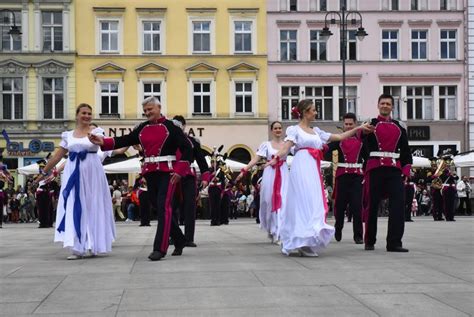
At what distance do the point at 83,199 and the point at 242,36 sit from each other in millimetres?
37787

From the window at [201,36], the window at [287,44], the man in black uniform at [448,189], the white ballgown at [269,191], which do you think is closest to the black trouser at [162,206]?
the white ballgown at [269,191]

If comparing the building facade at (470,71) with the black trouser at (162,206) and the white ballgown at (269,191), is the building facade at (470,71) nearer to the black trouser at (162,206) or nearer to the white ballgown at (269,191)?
the white ballgown at (269,191)

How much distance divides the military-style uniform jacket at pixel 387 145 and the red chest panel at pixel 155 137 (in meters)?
2.92

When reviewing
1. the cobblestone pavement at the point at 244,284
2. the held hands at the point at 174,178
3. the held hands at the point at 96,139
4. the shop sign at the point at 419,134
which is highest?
the shop sign at the point at 419,134

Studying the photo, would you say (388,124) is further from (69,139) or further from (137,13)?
(137,13)

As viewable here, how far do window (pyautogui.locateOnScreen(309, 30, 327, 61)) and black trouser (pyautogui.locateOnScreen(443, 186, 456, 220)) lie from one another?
22866 mm

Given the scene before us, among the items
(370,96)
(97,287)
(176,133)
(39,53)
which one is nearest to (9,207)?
(39,53)

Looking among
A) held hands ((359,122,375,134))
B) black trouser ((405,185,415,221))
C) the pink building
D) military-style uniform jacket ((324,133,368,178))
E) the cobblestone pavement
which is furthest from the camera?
the pink building

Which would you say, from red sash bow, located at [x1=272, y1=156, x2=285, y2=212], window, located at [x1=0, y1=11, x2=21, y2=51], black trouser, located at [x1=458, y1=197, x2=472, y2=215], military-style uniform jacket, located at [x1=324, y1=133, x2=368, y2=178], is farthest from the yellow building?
red sash bow, located at [x1=272, y1=156, x2=285, y2=212]

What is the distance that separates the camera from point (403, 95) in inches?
1923

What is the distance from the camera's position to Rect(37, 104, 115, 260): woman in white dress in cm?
1119

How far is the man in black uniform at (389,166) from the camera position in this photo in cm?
1159

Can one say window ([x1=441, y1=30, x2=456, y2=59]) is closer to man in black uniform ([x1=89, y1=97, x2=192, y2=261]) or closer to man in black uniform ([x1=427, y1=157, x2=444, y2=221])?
man in black uniform ([x1=427, y1=157, x2=444, y2=221])

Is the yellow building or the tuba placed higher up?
the yellow building
